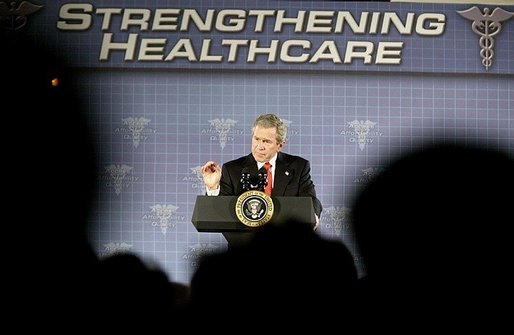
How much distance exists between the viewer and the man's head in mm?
4867

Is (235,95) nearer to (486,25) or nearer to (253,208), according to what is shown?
(253,208)

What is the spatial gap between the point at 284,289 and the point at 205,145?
3.34 metres

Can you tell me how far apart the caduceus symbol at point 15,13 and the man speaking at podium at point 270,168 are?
49.2 inches

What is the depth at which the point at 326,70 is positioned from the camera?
500 centimetres

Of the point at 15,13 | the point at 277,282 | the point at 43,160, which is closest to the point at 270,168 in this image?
the point at 43,160

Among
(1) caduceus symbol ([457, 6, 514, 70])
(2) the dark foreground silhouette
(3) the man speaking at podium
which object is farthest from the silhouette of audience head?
(1) caduceus symbol ([457, 6, 514, 70])

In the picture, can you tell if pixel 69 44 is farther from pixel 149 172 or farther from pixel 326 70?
pixel 326 70

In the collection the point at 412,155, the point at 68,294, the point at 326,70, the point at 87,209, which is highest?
the point at 326,70

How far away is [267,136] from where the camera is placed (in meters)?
4.93

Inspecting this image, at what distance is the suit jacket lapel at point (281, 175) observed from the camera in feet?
15.6

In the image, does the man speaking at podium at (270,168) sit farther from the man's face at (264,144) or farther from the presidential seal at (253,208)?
the presidential seal at (253,208)

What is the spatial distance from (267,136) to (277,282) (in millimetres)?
3260

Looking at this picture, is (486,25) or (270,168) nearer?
(270,168)

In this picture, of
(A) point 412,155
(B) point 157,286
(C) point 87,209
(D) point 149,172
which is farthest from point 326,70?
(B) point 157,286
